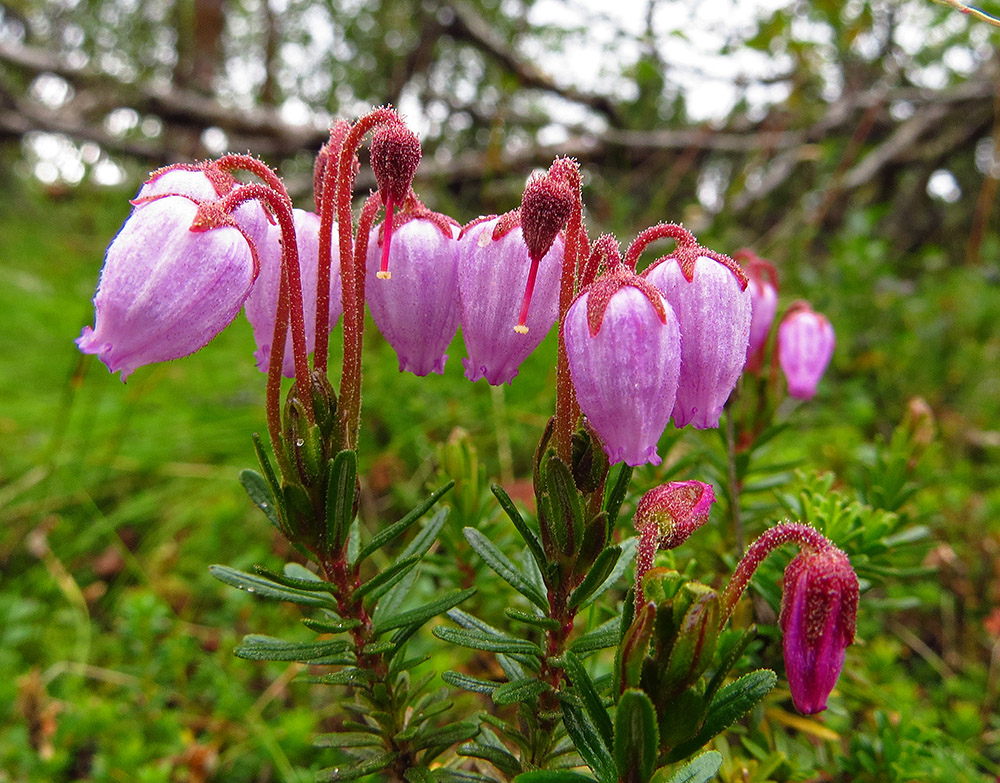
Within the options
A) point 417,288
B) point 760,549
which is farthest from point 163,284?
point 760,549

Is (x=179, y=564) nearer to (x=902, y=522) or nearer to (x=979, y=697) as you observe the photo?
(x=902, y=522)

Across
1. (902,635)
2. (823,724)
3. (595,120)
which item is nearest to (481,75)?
(595,120)

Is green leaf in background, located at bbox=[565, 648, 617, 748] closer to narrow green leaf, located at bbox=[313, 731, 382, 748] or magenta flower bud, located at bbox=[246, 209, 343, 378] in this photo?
narrow green leaf, located at bbox=[313, 731, 382, 748]

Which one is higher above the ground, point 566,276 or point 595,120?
point 595,120

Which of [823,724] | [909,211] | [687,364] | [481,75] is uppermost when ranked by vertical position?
[481,75]

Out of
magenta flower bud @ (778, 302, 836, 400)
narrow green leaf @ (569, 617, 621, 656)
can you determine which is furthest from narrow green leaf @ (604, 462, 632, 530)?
magenta flower bud @ (778, 302, 836, 400)

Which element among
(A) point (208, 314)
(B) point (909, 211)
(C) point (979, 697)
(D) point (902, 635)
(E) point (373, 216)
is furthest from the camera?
(B) point (909, 211)
